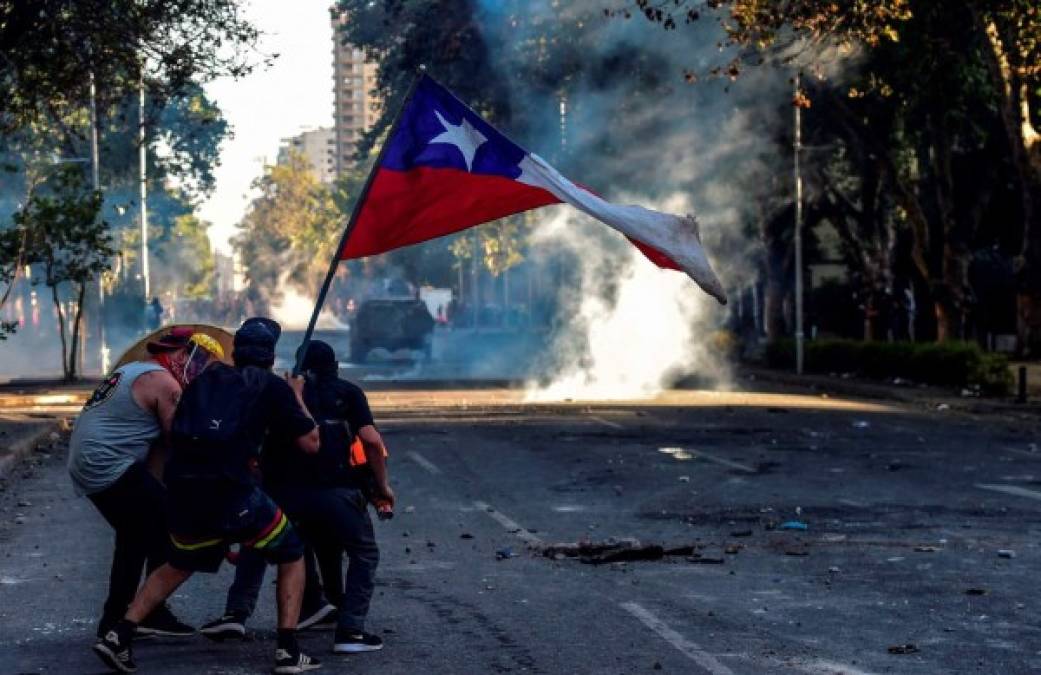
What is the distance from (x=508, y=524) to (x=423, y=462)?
5755 mm

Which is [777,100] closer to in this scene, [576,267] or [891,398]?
[576,267]

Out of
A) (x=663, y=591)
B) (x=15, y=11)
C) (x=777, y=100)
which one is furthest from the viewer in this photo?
(x=777, y=100)

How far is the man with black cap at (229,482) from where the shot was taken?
8070mm

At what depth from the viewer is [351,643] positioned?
8.77m

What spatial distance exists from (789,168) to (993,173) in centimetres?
532

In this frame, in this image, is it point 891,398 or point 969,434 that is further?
point 891,398

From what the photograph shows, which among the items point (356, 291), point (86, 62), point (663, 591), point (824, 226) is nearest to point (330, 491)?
point (663, 591)

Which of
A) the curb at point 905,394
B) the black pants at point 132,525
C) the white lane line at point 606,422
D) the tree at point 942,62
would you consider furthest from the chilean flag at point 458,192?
the curb at point 905,394

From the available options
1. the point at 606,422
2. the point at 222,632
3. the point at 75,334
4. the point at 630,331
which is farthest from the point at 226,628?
the point at 75,334

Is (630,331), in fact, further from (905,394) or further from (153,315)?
(153,315)

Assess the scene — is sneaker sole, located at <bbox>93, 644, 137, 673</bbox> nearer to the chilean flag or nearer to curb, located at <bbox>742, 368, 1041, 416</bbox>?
the chilean flag

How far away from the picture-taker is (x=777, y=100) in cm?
4312

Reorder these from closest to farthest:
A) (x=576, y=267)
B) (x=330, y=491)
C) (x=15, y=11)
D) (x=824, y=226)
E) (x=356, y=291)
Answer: (x=330, y=491)
(x=15, y=11)
(x=576, y=267)
(x=824, y=226)
(x=356, y=291)

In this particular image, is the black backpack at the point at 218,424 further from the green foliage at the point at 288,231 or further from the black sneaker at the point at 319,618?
the green foliage at the point at 288,231
